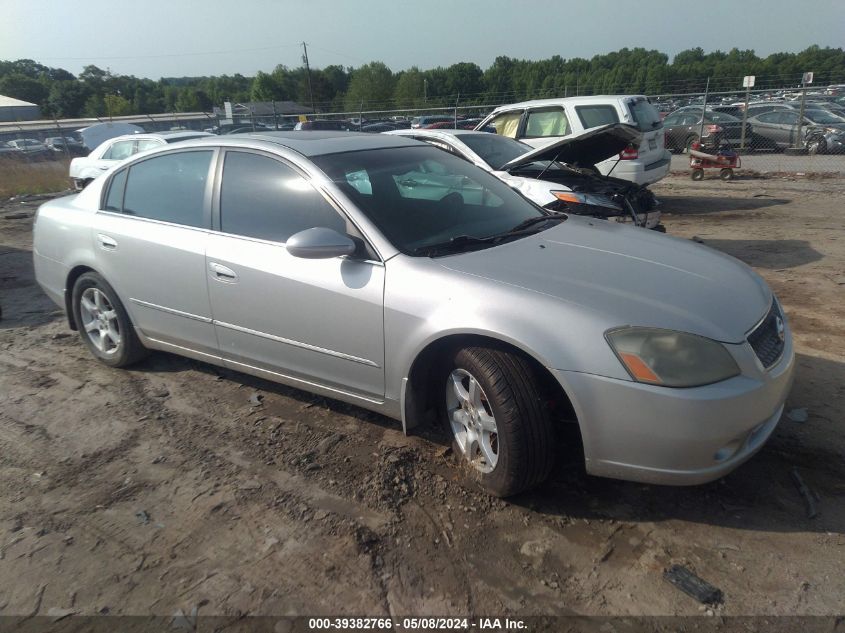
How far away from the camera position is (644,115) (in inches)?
403

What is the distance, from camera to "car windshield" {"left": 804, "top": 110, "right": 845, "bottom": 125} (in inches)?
705

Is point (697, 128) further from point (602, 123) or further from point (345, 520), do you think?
point (345, 520)

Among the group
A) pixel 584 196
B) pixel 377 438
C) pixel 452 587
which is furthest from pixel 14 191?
pixel 452 587

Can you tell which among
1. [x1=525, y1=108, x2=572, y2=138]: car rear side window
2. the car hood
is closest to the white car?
[x1=525, y1=108, x2=572, y2=138]: car rear side window

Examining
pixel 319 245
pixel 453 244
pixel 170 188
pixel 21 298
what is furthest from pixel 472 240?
pixel 21 298

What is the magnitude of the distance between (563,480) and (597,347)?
34.0 inches

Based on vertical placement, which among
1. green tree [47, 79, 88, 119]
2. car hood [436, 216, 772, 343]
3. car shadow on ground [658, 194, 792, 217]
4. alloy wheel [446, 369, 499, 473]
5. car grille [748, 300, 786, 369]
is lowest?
car shadow on ground [658, 194, 792, 217]

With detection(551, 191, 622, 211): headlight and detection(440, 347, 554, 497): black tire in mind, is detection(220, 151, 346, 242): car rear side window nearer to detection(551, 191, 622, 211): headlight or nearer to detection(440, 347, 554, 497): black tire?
detection(440, 347, 554, 497): black tire

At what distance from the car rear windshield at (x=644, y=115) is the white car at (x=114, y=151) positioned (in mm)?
7079

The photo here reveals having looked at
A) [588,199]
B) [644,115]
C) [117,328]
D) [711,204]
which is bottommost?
[711,204]

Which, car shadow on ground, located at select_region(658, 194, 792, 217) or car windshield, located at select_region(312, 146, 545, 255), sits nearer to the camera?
car windshield, located at select_region(312, 146, 545, 255)

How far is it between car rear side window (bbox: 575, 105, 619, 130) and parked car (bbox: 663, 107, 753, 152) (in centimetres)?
898

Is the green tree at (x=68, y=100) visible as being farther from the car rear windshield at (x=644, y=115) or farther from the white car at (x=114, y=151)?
the car rear windshield at (x=644, y=115)

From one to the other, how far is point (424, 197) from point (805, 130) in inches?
718
